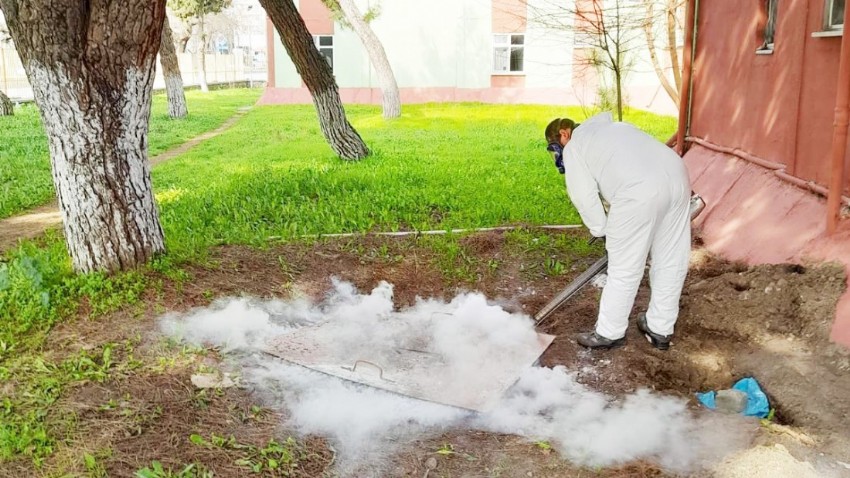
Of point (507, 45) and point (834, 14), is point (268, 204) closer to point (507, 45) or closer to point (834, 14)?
point (834, 14)

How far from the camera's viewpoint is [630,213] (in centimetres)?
430

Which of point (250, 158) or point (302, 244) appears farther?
point (250, 158)

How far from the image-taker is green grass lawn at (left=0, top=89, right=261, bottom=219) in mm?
9055

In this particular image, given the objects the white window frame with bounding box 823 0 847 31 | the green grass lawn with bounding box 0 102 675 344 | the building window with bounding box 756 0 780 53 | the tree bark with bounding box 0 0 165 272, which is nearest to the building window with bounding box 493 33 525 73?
the green grass lawn with bounding box 0 102 675 344

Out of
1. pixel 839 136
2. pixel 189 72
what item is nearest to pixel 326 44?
pixel 839 136

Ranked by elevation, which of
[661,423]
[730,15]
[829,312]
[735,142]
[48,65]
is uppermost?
[730,15]

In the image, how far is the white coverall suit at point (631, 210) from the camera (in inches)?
169

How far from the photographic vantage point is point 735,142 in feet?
22.9

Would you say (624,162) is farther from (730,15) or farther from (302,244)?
(730,15)

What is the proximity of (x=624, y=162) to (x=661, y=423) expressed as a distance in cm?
158

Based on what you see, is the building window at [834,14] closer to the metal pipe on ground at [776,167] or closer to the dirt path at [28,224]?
the metal pipe on ground at [776,167]

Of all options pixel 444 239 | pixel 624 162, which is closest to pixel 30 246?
→ pixel 444 239

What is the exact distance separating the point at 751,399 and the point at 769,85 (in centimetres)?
350

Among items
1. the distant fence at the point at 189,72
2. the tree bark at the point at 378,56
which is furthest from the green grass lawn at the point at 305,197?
the distant fence at the point at 189,72
